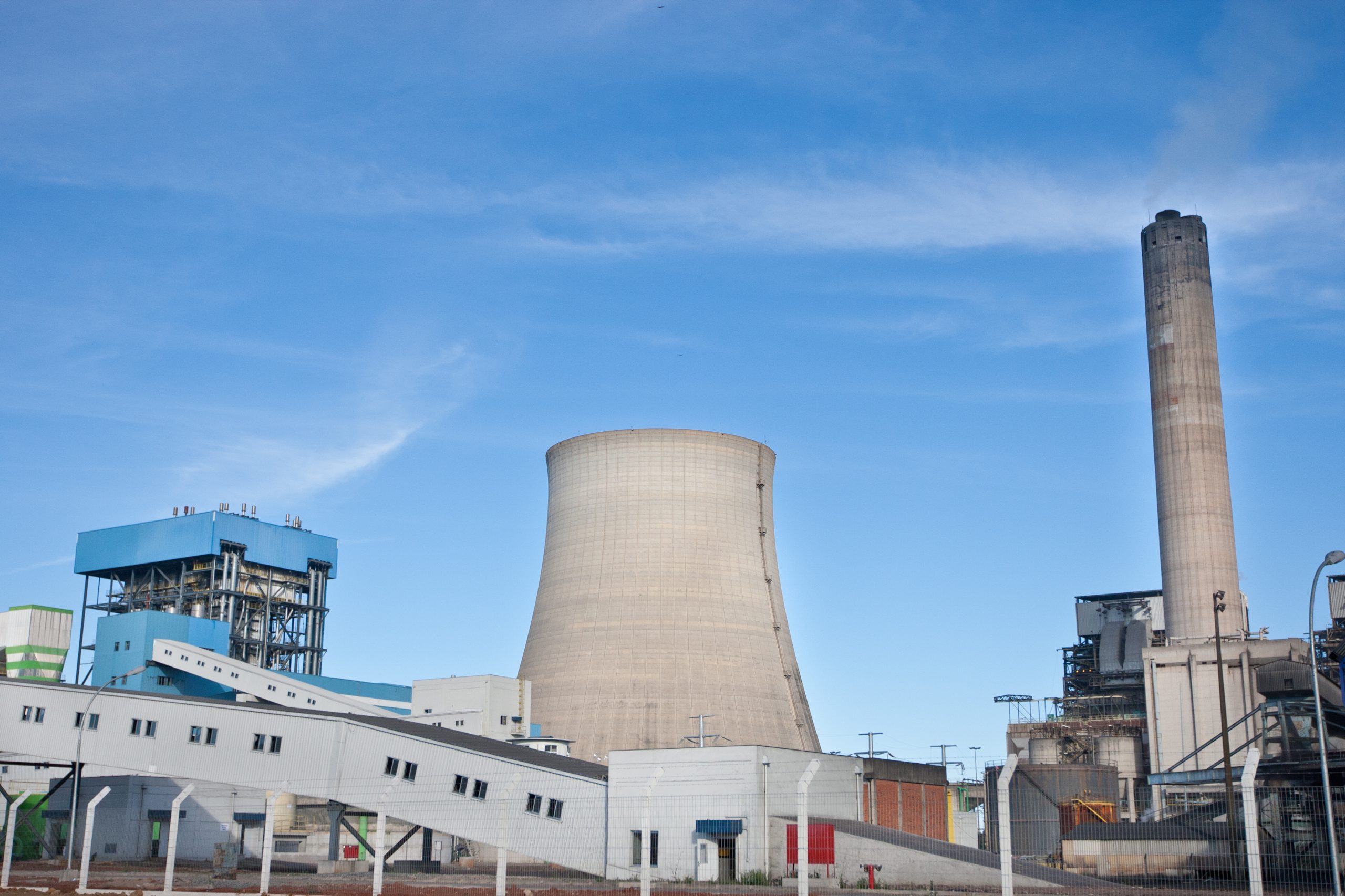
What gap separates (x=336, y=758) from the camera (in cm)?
2688

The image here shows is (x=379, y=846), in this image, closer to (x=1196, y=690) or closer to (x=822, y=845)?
(x=822, y=845)

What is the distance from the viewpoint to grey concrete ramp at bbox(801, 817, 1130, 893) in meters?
20.3

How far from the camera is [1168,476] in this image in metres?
52.7

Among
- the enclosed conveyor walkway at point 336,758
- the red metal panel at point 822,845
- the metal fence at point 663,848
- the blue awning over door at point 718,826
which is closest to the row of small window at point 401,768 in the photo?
the enclosed conveyor walkway at point 336,758

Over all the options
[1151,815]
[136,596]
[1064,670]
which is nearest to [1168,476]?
[1151,815]

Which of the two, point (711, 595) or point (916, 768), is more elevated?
point (711, 595)

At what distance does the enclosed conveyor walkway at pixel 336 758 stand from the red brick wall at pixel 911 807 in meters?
8.06

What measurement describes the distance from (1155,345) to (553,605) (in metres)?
28.4

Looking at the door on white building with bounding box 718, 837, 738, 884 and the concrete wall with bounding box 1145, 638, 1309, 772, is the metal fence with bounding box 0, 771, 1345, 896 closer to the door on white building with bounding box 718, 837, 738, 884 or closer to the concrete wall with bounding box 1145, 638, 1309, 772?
the door on white building with bounding box 718, 837, 738, 884

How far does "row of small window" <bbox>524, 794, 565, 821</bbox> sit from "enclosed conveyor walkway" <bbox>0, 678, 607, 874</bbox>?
Result: 0.02 metres

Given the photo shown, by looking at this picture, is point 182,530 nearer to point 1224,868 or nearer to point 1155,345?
point 1155,345

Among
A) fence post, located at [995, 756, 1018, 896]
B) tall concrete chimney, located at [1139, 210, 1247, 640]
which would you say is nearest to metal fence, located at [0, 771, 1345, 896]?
fence post, located at [995, 756, 1018, 896]

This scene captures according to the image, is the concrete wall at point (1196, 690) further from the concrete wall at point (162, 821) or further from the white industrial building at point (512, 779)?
the concrete wall at point (162, 821)

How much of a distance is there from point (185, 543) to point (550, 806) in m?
35.7
